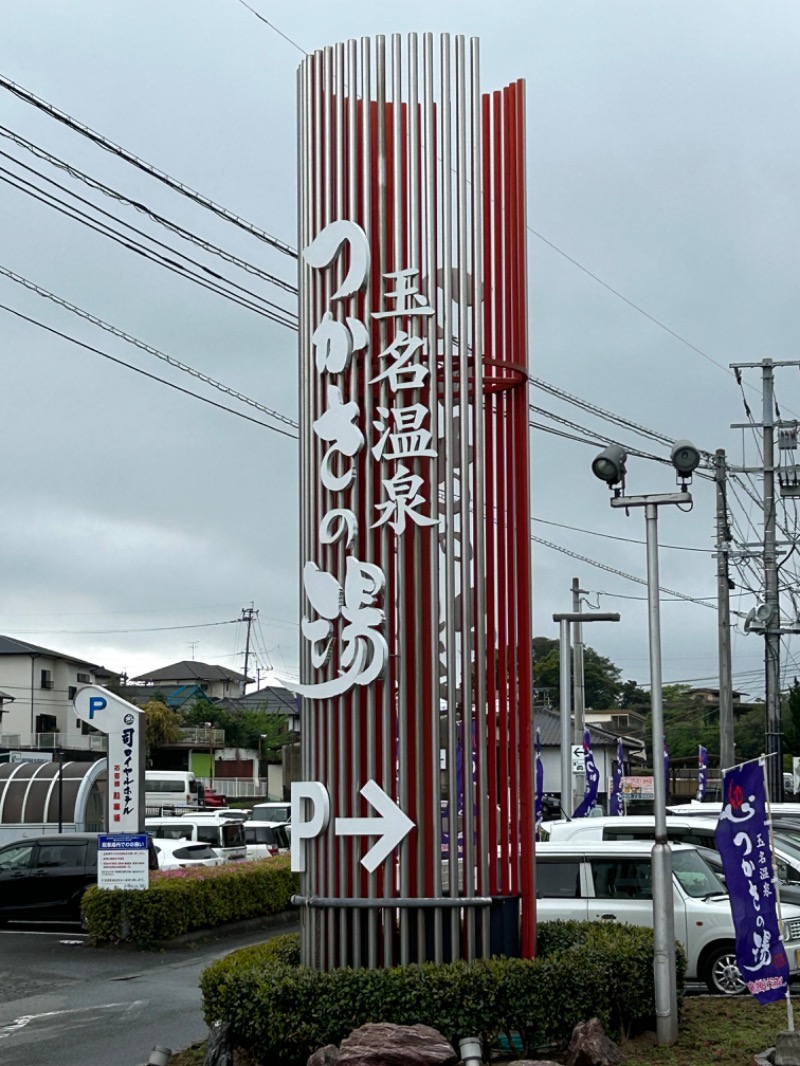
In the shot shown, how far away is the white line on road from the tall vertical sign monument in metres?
3.85

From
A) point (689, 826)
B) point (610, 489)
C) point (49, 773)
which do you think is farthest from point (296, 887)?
point (610, 489)

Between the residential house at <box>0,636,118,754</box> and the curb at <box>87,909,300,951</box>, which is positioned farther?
the residential house at <box>0,636,118,754</box>

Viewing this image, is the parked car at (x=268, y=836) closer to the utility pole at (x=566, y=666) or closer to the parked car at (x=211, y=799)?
the utility pole at (x=566, y=666)

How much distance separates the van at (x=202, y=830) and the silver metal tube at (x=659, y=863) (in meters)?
18.6

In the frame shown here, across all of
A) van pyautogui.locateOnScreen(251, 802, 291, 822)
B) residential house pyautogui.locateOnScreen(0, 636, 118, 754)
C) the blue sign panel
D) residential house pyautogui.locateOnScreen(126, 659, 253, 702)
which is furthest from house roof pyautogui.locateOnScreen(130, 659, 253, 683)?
the blue sign panel

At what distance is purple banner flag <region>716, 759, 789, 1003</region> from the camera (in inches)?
398

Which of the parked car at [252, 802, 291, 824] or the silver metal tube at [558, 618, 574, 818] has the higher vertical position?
the silver metal tube at [558, 618, 574, 818]

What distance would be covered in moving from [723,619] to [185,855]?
42.2 feet

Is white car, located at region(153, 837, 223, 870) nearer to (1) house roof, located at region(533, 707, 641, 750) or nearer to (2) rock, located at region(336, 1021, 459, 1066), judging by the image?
(2) rock, located at region(336, 1021, 459, 1066)

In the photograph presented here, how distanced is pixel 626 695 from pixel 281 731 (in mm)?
30270

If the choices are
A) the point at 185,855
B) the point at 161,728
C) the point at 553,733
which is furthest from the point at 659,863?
the point at 553,733

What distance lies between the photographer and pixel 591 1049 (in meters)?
9.27

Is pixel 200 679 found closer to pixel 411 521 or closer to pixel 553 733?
pixel 553 733

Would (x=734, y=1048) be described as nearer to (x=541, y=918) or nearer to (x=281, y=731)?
(x=541, y=918)
